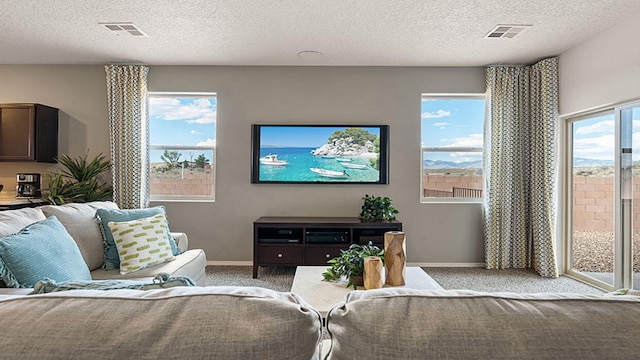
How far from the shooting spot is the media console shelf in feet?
13.3

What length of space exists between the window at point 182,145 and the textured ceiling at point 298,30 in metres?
0.51

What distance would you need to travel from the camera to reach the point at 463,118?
15.4 feet

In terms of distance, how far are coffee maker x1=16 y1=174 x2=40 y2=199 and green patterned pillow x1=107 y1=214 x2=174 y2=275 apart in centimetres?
277

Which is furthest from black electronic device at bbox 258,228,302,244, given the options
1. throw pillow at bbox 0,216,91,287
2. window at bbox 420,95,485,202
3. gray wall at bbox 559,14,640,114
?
gray wall at bbox 559,14,640,114

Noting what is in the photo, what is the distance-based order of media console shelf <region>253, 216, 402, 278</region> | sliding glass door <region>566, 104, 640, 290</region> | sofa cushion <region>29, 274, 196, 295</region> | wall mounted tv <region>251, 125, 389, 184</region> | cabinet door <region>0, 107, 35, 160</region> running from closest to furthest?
1. sofa cushion <region>29, 274, 196, 295</region>
2. sliding glass door <region>566, 104, 640, 290</region>
3. media console shelf <region>253, 216, 402, 278</region>
4. cabinet door <region>0, 107, 35, 160</region>
5. wall mounted tv <region>251, 125, 389, 184</region>

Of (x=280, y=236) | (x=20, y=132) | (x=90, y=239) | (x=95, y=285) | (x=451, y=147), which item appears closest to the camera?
(x=95, y=285)

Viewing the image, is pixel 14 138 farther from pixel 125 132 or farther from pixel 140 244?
pixel 140 244

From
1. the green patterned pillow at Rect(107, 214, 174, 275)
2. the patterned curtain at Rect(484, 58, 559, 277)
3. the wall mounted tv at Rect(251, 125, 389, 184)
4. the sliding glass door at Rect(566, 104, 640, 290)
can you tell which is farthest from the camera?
the wall mounted tv at Rect(251, 125, 389, 184)

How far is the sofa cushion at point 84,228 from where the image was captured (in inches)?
94.1

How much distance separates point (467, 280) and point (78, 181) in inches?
184

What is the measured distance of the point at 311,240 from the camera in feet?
13.5

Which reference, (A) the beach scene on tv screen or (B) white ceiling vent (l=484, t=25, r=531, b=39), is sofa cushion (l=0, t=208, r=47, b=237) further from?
(B) white ceiling vent (l=484, t=25, r=531, b=39)

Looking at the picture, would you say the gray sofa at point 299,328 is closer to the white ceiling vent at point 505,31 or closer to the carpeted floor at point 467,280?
the carpeted floor at point 467,280

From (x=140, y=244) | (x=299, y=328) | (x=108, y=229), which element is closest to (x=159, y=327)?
(x=299, y=328)
